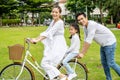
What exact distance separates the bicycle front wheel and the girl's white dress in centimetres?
42

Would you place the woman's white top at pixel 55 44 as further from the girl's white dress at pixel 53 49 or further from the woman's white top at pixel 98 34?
the woman's white top at pixel 98 34

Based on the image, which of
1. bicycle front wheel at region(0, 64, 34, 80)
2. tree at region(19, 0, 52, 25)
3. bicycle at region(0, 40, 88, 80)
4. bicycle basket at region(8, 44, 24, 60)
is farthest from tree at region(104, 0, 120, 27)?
bicycle basket at region(8, 44, 24, 60)

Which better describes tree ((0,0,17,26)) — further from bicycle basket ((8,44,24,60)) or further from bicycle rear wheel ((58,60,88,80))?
bicycle basket ((8,44,24,60))

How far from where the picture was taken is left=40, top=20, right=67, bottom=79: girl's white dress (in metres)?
7.45

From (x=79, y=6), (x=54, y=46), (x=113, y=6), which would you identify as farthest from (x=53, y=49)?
(x=79, y=6)

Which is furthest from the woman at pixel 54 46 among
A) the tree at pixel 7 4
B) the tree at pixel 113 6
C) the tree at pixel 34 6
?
the tree at pixel 34 6

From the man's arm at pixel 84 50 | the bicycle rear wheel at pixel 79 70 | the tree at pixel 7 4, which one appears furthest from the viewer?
the tree at pixel 7 4

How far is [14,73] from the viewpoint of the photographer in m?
7.91

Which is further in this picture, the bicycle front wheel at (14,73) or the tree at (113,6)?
the tree at (113,6)

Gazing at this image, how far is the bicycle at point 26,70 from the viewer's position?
7.68m

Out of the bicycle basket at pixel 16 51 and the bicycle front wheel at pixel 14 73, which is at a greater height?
the bicycle basket at pixel 16 51

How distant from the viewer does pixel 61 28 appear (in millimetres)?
7523

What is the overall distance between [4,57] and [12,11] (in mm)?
53756

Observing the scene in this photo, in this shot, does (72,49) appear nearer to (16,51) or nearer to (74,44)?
(74,44)
